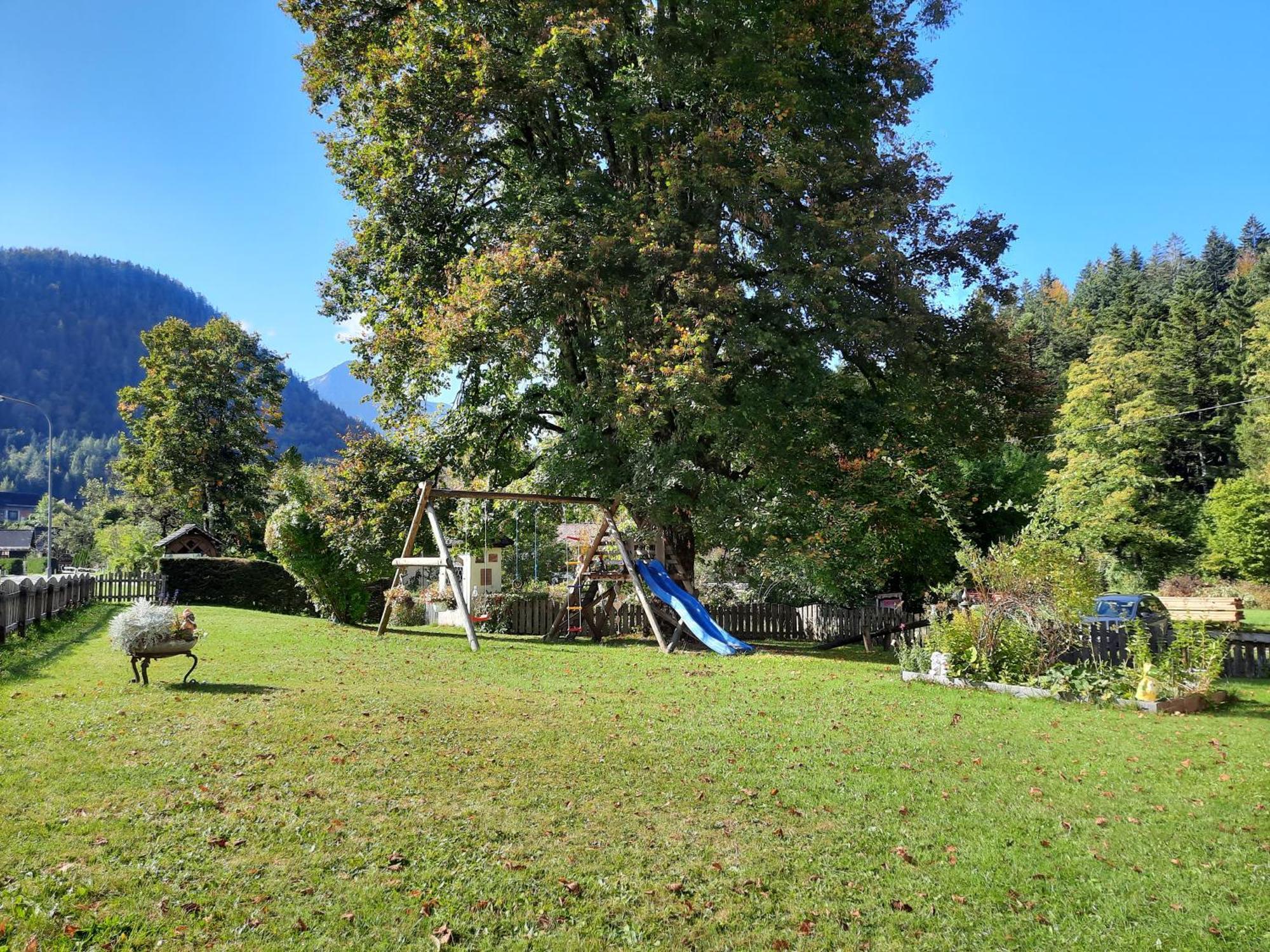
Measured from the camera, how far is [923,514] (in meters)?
20.7

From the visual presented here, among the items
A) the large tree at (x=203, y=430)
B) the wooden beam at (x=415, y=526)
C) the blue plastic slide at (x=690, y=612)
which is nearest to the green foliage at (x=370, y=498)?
the wooden beam at (x=415, y=526)

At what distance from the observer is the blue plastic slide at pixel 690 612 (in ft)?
52.2

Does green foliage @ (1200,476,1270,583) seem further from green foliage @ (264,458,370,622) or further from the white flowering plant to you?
the white flowering plant

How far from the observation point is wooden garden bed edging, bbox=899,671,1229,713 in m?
10.2

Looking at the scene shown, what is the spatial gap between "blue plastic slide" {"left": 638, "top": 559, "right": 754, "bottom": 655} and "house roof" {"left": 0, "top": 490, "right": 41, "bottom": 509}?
171898 millimetres

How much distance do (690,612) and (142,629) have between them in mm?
9695

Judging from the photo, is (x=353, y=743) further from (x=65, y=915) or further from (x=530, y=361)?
(x=530, y=361)

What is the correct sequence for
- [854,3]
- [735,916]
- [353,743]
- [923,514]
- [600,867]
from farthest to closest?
1. [923,514]
2. [854,3]
3. [353,743]
4. [600,867]
5. [735,916]

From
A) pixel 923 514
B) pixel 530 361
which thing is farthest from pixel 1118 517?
pixel 530 361

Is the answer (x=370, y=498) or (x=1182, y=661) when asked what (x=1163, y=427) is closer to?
(x=1182, y=661)

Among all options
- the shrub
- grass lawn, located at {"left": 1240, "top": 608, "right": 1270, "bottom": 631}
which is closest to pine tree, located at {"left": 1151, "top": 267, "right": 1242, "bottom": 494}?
the shrub

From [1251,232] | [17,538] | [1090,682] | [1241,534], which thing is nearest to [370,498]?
[1090,682]

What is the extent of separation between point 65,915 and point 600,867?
2700mm

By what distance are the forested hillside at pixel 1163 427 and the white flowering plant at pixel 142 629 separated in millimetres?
26442
